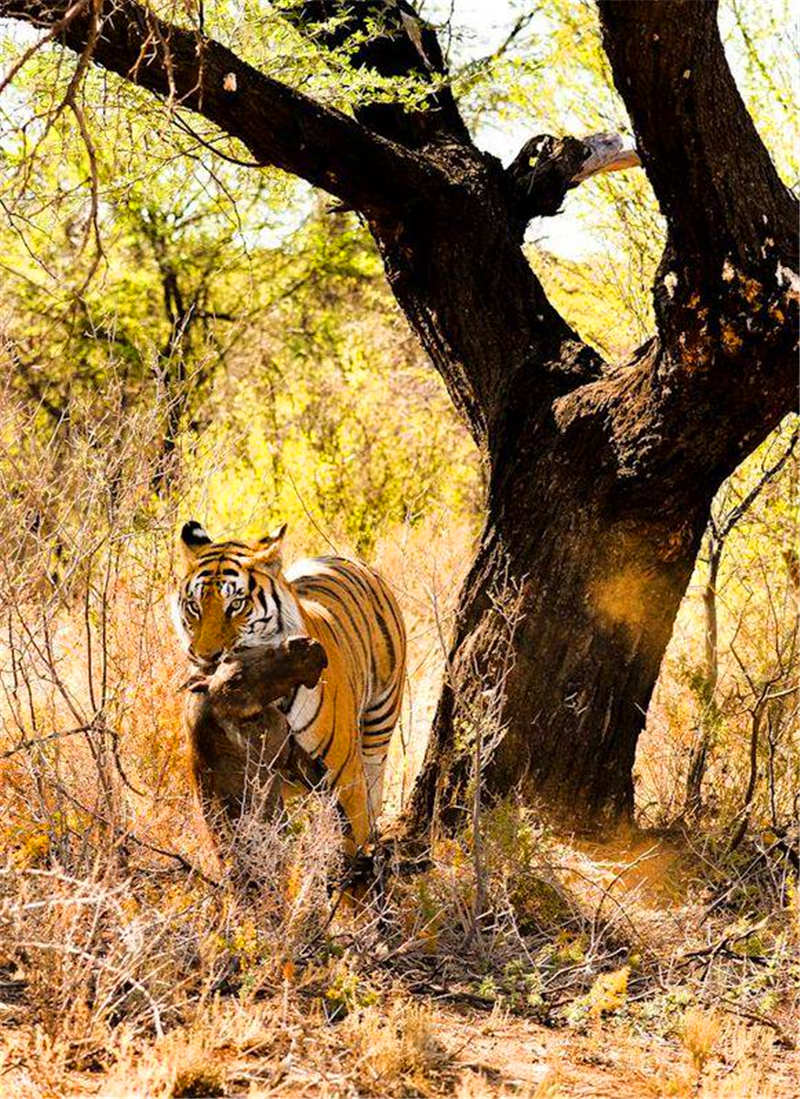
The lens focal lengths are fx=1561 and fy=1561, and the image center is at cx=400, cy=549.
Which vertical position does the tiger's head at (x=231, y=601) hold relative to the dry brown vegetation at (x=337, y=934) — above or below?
above

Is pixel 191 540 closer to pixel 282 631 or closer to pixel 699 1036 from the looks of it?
pixel 282 631

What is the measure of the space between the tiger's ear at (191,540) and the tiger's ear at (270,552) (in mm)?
249

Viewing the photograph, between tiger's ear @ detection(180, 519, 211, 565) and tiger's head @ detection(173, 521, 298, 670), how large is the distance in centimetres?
1

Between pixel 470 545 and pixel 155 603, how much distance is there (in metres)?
4.90

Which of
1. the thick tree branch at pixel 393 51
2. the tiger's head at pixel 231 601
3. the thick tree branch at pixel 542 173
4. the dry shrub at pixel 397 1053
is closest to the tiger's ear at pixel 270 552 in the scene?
the tiger's head at pixel 231 601

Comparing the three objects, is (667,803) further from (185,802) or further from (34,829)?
(34,829)

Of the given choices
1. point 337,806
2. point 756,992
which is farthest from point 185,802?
point 756,992

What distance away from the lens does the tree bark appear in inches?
238

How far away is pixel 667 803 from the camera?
25.2 ft

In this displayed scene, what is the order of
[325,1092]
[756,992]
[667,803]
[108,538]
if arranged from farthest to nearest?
[667,803] → [108,538] → [756,992] → [325,1092]

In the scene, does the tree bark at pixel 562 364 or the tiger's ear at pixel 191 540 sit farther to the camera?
the tiger's ear at pixel 191 540

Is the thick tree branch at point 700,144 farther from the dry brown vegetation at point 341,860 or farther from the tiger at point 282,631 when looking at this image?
the tiger at point 282,631

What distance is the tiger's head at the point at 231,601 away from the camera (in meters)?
6.21

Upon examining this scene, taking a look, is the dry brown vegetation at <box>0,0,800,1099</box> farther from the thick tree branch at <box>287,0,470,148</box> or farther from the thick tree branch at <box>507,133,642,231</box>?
the thick tree branch at <box>507,133,642,231</box>
